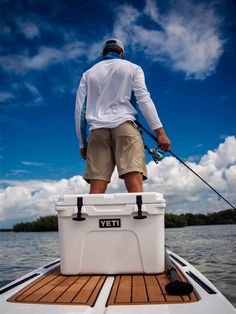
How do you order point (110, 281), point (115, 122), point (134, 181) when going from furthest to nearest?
1. point (115, 122)
2. point (134, 181)
3. point (110, 281)

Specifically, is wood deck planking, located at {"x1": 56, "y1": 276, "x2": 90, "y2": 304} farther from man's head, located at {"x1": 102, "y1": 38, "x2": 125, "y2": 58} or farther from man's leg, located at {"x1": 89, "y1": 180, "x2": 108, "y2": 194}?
man's head, located at {"x1": 102, "y1": 38, "x2": 125, "y2": 58}

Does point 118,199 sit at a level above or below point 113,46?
below

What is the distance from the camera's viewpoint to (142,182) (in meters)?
3.35

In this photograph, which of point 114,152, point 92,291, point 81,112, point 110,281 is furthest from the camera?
point 81,112

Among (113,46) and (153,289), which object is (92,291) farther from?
(113,46)

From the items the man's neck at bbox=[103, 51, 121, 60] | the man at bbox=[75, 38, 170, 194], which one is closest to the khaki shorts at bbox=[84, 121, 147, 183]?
the man at bbox=[75, 38, 170, 194]

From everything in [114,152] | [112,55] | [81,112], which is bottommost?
[114,152]

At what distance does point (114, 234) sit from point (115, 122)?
1075 millimetres

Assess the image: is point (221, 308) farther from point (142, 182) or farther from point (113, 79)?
point (113, 79)

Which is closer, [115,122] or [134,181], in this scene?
[134,181]

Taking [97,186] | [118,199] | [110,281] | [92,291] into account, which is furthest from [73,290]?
[97,186]

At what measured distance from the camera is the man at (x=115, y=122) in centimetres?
331

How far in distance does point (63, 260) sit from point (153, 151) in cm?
156

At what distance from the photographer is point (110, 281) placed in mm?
2678
